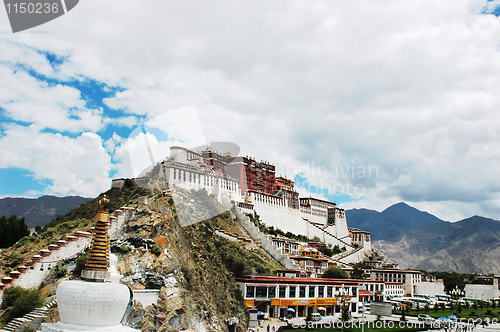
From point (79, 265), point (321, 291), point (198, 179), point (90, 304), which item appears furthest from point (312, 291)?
point (90, 304)

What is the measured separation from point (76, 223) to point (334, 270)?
41.1 m

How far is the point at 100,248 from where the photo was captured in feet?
34.1

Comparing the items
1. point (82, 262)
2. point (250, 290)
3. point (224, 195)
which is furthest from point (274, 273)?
point (82, 262)

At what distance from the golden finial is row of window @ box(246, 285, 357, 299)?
95.9 ft

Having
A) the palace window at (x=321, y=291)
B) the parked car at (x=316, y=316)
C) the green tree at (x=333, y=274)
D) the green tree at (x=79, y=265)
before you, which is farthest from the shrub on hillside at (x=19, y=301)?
the green tree at (x=333, y=274)

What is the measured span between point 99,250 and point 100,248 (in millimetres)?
58

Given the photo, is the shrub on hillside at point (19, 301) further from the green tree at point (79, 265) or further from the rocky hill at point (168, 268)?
the green tree at point (79, 265)

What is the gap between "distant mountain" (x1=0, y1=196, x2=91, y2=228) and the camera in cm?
16400

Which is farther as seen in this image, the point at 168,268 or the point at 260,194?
the point at 260,194

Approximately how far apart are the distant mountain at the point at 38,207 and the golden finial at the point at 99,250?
164 metres

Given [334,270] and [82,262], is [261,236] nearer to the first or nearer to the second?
[334,270]

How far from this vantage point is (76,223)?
3334 centimetres

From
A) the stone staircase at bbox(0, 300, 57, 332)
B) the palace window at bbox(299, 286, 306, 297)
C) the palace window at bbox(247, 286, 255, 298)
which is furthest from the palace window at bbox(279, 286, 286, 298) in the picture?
the stone staircase at bbox(0, 300, 57, 332)

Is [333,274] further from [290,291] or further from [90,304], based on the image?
[90,304]
